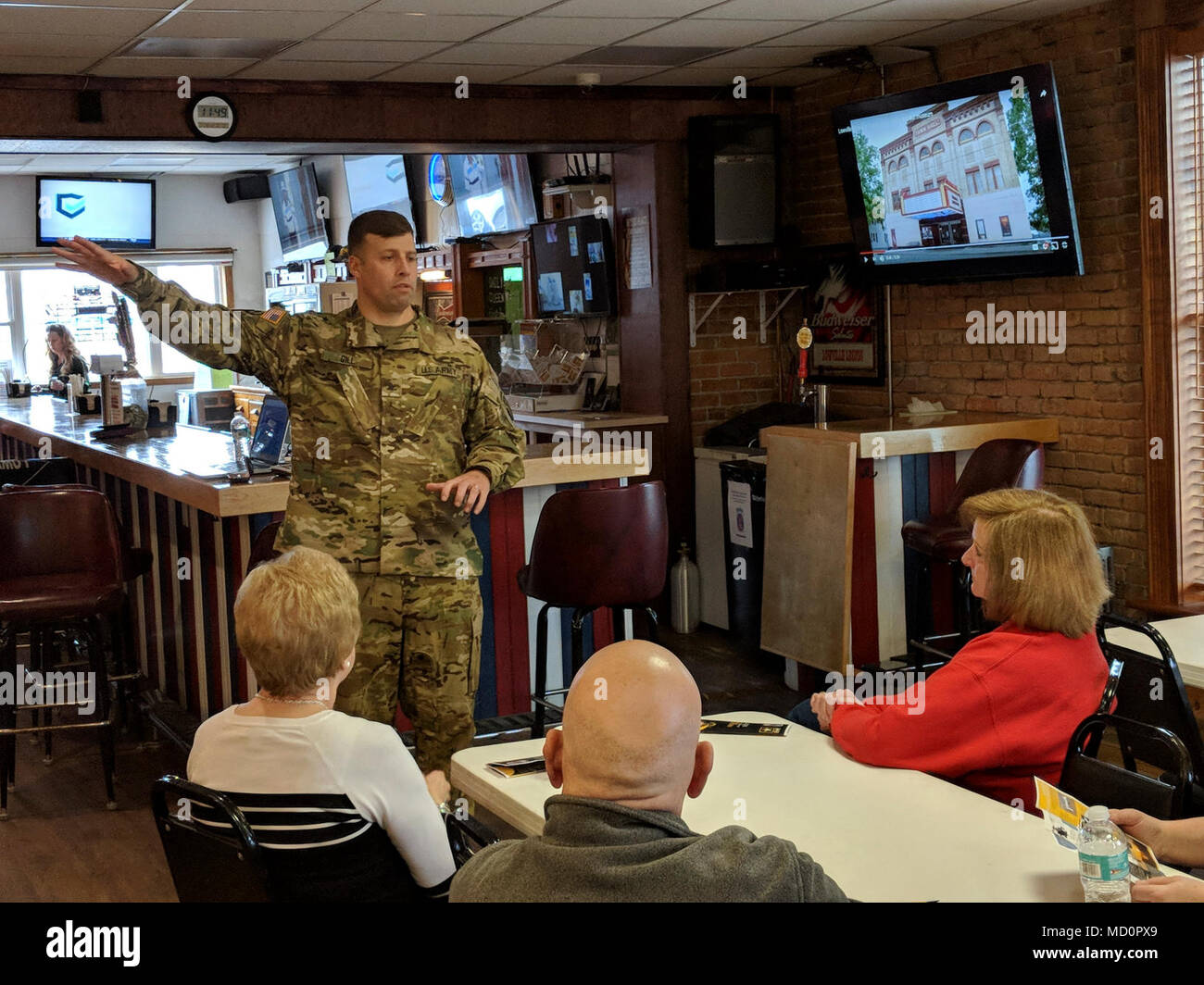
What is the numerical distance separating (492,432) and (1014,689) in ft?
5.58

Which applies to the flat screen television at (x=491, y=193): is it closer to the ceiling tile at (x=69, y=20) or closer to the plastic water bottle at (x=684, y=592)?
the plastic water bottle at (x=684, y=592)

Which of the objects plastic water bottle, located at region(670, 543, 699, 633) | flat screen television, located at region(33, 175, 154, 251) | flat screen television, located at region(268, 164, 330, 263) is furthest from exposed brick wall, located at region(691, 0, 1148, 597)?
flat screen television, located at region(33, 175, 154, 251)

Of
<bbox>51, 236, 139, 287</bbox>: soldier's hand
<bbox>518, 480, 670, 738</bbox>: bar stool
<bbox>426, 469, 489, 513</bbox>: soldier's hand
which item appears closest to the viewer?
<bbox>51, 236, 139, 287</bbox>: soldier's hand

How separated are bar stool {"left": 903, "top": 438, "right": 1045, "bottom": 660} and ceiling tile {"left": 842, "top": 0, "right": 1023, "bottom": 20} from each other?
1.68 metres

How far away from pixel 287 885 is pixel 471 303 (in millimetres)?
7465

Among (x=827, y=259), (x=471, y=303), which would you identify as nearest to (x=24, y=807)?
(x=827, y=259)

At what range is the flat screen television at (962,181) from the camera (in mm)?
5098

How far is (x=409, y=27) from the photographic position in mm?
5109

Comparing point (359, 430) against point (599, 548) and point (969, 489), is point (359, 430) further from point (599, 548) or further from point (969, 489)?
point (969, 489)

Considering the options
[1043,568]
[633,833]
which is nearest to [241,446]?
[1043,568]

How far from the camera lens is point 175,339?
11.0 ft

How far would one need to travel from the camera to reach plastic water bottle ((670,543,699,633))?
263 inches

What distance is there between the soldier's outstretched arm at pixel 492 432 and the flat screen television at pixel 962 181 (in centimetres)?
264

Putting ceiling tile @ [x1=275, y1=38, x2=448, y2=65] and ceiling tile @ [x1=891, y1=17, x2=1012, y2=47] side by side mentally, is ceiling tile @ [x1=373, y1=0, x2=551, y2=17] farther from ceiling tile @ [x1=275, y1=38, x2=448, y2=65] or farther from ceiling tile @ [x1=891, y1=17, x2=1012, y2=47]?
ceiling tile @ [x1=891, y1=17, x2=1012, y2=47]
